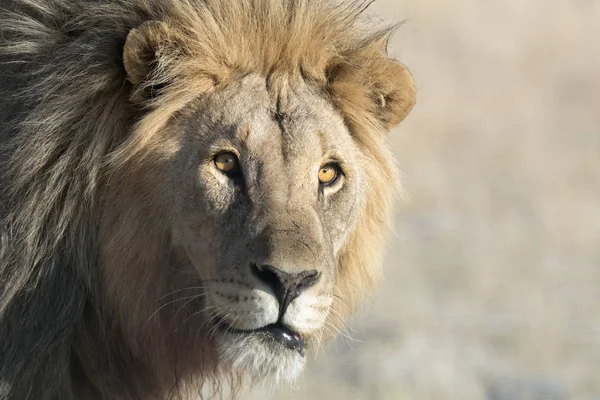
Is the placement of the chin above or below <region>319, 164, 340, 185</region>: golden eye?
A: below

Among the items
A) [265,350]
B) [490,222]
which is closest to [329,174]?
[265,350]

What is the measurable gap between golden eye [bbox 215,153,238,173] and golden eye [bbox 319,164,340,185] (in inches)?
13.5

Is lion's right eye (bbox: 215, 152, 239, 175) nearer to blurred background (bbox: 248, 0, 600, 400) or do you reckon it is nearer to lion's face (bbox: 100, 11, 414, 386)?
lion's face (bbox: 100, 11, 414, 386)

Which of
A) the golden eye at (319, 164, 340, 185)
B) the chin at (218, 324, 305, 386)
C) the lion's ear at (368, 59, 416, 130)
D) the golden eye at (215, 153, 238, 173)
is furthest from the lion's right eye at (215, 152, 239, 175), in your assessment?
the lion's ear at (368, 59, 416, 130)

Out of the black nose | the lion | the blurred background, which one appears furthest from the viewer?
the blurred background

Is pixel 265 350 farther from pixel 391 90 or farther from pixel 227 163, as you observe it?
pixel 391 90

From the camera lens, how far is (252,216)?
4.14m

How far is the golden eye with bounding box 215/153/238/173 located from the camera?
429 cm

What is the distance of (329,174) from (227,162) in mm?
410

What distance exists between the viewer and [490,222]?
11336mm

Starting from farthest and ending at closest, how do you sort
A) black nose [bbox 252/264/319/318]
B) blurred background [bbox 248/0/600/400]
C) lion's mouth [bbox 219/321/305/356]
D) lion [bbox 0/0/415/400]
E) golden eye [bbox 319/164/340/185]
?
blurred background [bbox 248/0/600/400] → golden eye [bbox 319/164/340/185] → lion [bbox 0/0/415/400] → lion's mouth [bbox 219/321/305/356] → black nose [bbox 252/264/319/318]

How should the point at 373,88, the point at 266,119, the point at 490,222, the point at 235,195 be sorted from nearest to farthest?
the point at 235,195 < the point at 266,119 < the point at 373,88 < the point at 490,222

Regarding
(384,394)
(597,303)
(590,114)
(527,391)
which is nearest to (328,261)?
(384,394)

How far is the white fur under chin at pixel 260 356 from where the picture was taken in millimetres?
4062
